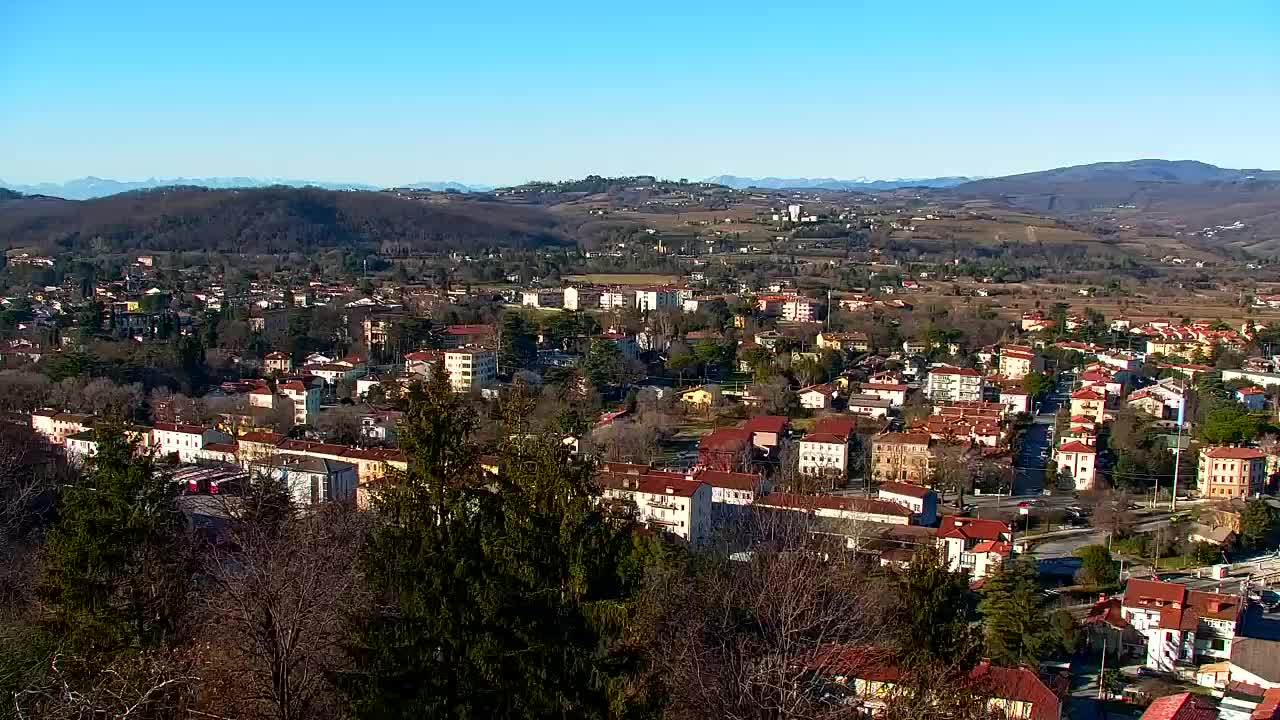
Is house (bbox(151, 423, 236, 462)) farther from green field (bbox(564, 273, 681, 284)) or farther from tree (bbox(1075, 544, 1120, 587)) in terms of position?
green field (bbox(564, 273, 681, 284))

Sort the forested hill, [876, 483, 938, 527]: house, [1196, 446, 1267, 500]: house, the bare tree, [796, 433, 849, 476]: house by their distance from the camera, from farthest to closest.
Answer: the forested hill
[796, 433, 849, 476]: house
[1196, 446, 1267, 500]: house
[876, 483, 938, 527]: house
the bare tree

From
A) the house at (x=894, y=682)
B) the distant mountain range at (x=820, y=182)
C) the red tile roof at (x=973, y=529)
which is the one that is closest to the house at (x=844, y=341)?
the red tile roof at (x=973, y=529)

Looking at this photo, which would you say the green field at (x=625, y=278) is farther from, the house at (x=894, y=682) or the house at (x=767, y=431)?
the house at (x=894, y=682)

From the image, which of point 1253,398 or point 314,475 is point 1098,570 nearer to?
point 314,475

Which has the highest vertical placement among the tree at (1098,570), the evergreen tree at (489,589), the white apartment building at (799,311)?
the evergreen tree at (489,589)

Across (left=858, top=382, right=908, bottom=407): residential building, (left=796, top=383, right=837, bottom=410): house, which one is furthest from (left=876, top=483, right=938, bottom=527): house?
(left=858, top=382, right=908, bottom=407): residential building

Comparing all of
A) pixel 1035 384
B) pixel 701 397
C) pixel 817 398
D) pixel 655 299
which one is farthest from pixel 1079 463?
pixel 655 299
